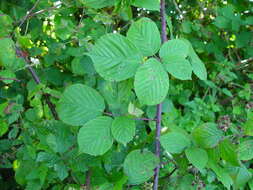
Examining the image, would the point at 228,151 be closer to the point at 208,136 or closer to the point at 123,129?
the point at 208,136

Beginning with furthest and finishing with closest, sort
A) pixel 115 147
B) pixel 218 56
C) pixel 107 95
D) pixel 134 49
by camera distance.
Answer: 1. pixel 218 56
2. pixel 115 147
3. pixel 107 95
4. pixel 134 49

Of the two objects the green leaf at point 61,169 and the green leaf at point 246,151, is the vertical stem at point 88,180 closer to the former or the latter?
the green leaf at point 61,169

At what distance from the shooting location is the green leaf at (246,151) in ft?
2.51

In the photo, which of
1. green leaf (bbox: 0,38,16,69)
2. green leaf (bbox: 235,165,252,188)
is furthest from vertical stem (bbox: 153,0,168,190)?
green leaf (bbox: 0,38,16,69)

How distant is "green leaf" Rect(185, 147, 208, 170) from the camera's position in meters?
0.71

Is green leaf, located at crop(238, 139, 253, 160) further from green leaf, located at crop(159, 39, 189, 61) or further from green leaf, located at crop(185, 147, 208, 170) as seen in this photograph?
green leaf, located at crop(159, 39, 189, 61)

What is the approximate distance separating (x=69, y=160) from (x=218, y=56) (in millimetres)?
1264

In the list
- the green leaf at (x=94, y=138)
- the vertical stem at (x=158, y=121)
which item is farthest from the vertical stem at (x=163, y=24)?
the green leaf at (x=94, y=138)

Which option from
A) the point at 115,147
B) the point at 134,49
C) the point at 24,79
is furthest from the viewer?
the point at 24,79

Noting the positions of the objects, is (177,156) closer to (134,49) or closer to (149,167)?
(149,167)

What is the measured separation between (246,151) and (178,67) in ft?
0.86

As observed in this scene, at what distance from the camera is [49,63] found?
1361mm

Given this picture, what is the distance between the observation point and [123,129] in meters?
0.70

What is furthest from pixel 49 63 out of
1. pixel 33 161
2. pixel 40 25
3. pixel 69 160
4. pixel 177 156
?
pixel 177 156
